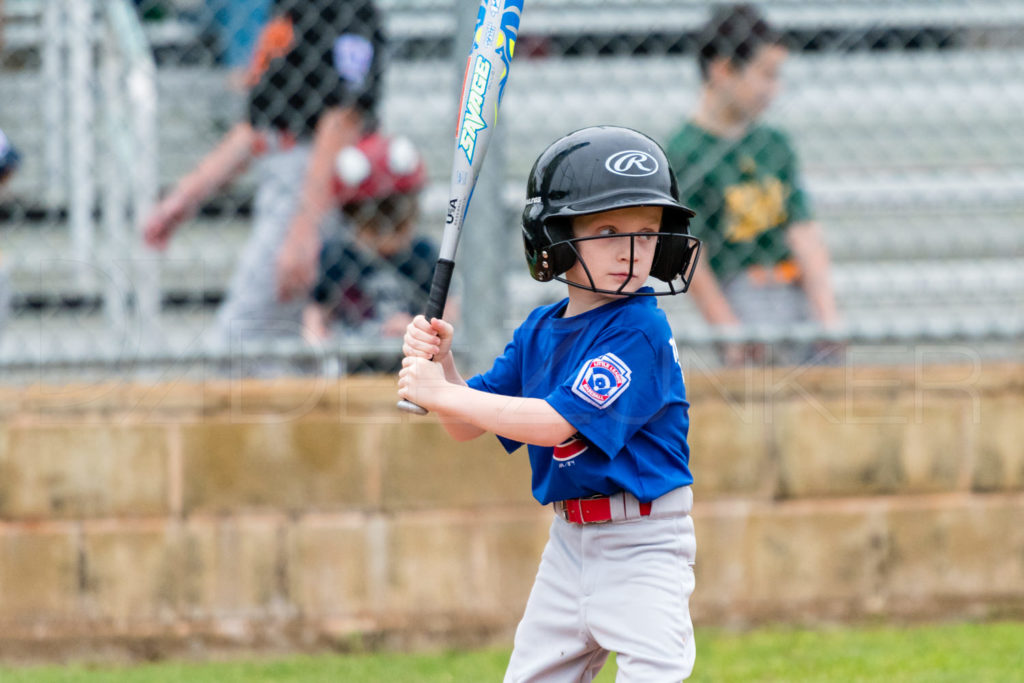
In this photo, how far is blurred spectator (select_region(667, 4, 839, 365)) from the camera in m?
4.25

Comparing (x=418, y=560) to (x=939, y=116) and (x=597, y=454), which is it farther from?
(x=939, y=116)

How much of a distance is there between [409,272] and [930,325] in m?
1.89

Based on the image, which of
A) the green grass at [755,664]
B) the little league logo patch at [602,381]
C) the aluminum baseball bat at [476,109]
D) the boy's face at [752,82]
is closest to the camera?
the little league logo patch at [602,381]

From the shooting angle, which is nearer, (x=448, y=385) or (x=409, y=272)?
(x=448, y=385)

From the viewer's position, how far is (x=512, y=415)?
7.66 feet

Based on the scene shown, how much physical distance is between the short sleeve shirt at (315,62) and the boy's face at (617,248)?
2011 mm

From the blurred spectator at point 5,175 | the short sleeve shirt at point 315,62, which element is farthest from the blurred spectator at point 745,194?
the blurred spectator at point 5,175

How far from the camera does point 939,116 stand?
18.2 ft

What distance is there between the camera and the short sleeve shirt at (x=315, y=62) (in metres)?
4.16

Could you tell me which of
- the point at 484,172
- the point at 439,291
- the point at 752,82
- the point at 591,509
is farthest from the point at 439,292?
the point at 752,82

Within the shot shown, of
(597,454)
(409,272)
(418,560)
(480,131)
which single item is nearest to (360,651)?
(418,560)

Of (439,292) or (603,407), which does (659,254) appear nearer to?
(603,407)

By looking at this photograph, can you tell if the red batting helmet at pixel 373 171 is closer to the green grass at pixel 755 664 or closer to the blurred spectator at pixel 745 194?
the blurred spectator at pixel 745 194

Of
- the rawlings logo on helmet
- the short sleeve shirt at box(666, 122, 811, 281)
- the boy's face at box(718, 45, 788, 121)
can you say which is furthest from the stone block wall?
the rawlings logo on helmet
